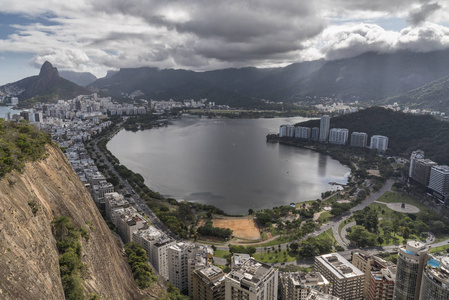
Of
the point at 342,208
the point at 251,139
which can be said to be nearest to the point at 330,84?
the point at 251,139

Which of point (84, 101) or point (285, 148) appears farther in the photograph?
point (84, 101)

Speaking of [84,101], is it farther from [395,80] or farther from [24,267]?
[395,80]

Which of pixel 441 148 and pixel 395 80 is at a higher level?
pixel 395 80

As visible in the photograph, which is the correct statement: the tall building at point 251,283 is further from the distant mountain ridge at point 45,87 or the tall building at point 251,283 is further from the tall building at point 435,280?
the distant mountain ridge at point 45,87

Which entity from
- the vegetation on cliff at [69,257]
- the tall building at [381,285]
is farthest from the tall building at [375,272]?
the vegetation on cliff at [69,257]

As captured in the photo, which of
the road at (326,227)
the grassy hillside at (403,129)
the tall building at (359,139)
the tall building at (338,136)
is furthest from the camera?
the tall building at (338,136)

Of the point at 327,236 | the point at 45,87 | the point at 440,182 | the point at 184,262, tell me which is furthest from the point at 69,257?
the point at 45,87

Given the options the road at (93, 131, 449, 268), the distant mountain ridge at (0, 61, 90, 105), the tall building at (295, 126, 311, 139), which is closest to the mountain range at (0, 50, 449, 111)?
the distant mountain ridge at (0, 61, 90, 105)

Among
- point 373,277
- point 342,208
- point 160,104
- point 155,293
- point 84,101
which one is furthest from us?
point 160,104
